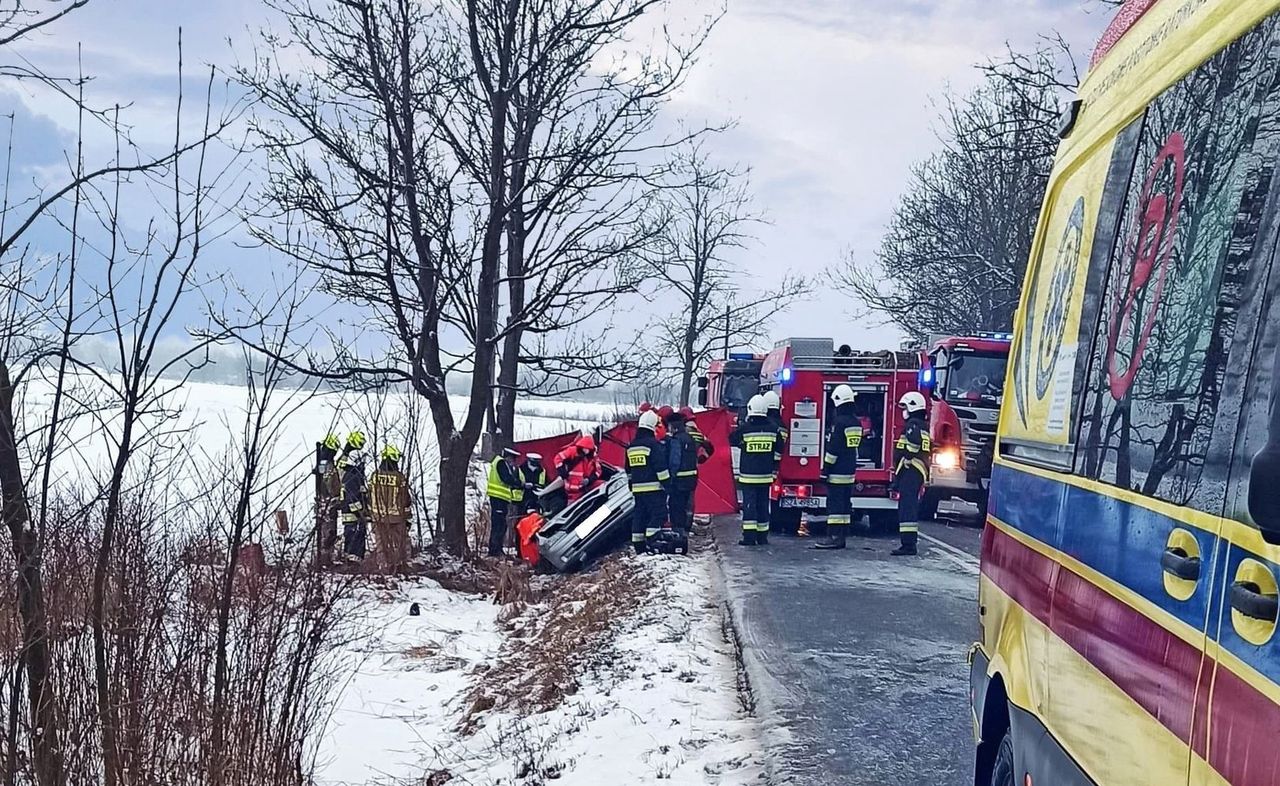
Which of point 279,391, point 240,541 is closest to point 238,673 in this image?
point 240,541

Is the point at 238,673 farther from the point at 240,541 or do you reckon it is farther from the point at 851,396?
the point at 851,396

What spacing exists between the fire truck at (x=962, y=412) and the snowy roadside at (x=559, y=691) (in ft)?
17.3

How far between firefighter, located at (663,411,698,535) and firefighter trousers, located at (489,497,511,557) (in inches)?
119

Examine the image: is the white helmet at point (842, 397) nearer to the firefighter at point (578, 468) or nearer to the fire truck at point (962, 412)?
the fire truck at point (962, 412)

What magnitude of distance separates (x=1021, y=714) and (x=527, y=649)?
8.39m

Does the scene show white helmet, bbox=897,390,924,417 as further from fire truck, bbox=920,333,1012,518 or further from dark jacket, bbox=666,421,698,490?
fire truck, bbox=920,333,1012,518

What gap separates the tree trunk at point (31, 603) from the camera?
5016 millimetres

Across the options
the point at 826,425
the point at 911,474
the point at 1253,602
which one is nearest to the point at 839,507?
the point at 911,474

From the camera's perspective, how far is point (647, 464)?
1259 centimetres

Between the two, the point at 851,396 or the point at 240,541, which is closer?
the point at 240,541

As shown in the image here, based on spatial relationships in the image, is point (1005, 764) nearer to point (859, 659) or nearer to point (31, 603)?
point (31, 603)

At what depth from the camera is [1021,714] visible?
306cm

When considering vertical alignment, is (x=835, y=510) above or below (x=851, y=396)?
below

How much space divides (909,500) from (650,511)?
3013 millimetres
